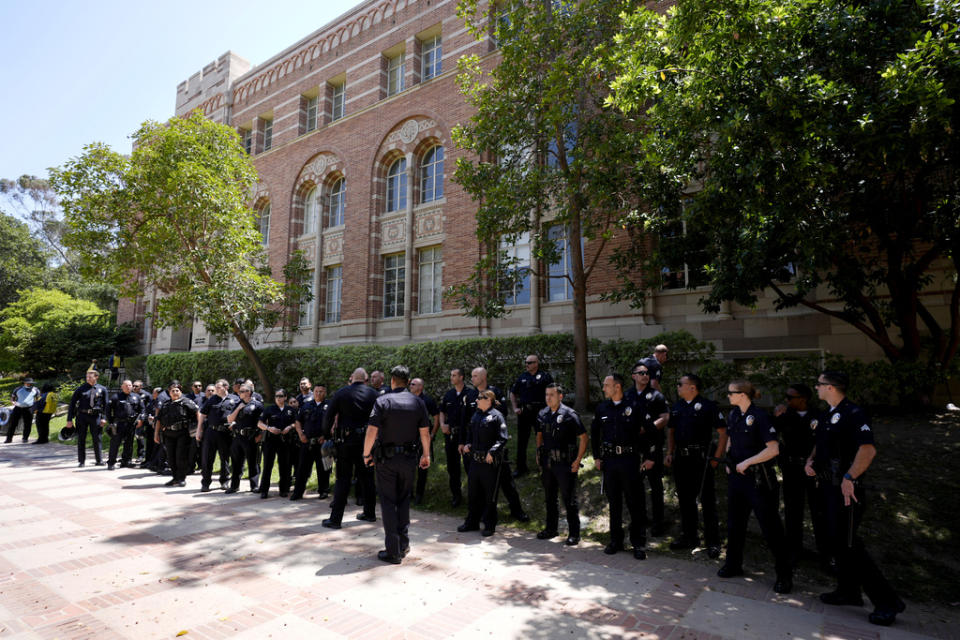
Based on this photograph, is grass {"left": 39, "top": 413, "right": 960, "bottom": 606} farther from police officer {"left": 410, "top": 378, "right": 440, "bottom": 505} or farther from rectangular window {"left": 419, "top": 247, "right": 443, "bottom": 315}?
rectangular window {"left": 419, "top": 247, "right": 443, "bottom": 315}

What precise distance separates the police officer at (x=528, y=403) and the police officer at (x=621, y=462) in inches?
99.6

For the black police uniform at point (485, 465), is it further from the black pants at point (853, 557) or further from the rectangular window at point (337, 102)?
the rectangular window at point (337, 102)

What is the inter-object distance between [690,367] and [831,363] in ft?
7.73

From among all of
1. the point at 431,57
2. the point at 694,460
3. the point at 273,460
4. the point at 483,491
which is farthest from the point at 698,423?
the point at 431,57

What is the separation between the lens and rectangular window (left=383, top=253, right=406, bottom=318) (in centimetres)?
1888

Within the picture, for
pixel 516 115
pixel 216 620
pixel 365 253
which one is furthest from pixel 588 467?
pixel 365 253

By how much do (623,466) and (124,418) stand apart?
11.1 m

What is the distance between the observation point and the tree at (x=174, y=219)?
48.6ft

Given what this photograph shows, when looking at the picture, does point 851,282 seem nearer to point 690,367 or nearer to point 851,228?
point 851,228

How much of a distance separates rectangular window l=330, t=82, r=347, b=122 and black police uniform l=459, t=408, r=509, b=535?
1985cm

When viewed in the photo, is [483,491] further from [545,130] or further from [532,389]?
[545,130]

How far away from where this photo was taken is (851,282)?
749 cm

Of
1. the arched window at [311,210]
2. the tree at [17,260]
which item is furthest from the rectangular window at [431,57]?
the tree at [17,260]

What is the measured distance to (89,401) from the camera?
11250 millimetres
